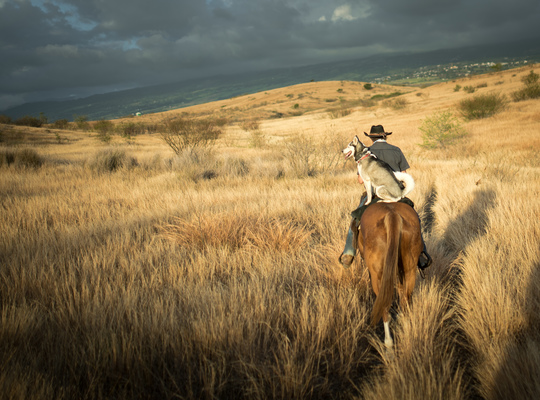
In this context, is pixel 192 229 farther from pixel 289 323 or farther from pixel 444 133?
→ pixel 444 133

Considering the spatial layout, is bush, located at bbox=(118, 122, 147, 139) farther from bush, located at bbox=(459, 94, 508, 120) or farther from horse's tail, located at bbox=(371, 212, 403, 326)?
Result: horse's tail, located at bbox=(371, 212, 403, 326)

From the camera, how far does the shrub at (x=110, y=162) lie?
39.2 feet

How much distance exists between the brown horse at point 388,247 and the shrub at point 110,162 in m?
12.1

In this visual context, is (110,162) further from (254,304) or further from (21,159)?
(254,304)

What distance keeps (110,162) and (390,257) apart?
1326 cm

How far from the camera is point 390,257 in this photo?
6.92ft

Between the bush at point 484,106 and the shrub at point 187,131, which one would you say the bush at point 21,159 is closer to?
the shrub at point 187,131

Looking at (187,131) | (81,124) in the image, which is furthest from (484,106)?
(81,124)

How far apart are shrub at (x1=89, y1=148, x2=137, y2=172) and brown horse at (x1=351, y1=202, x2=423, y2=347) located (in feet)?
39.8

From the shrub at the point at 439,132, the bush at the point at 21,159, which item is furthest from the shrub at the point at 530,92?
the bush at the point at 21,159

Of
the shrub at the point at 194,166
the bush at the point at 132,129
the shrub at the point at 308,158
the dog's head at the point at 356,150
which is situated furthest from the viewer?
the bush at the point at 132,129

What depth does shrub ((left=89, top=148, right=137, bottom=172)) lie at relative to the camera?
39.2 feet

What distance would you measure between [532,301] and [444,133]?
1524 cm

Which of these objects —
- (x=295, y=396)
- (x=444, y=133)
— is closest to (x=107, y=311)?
(x=295, y=396)
